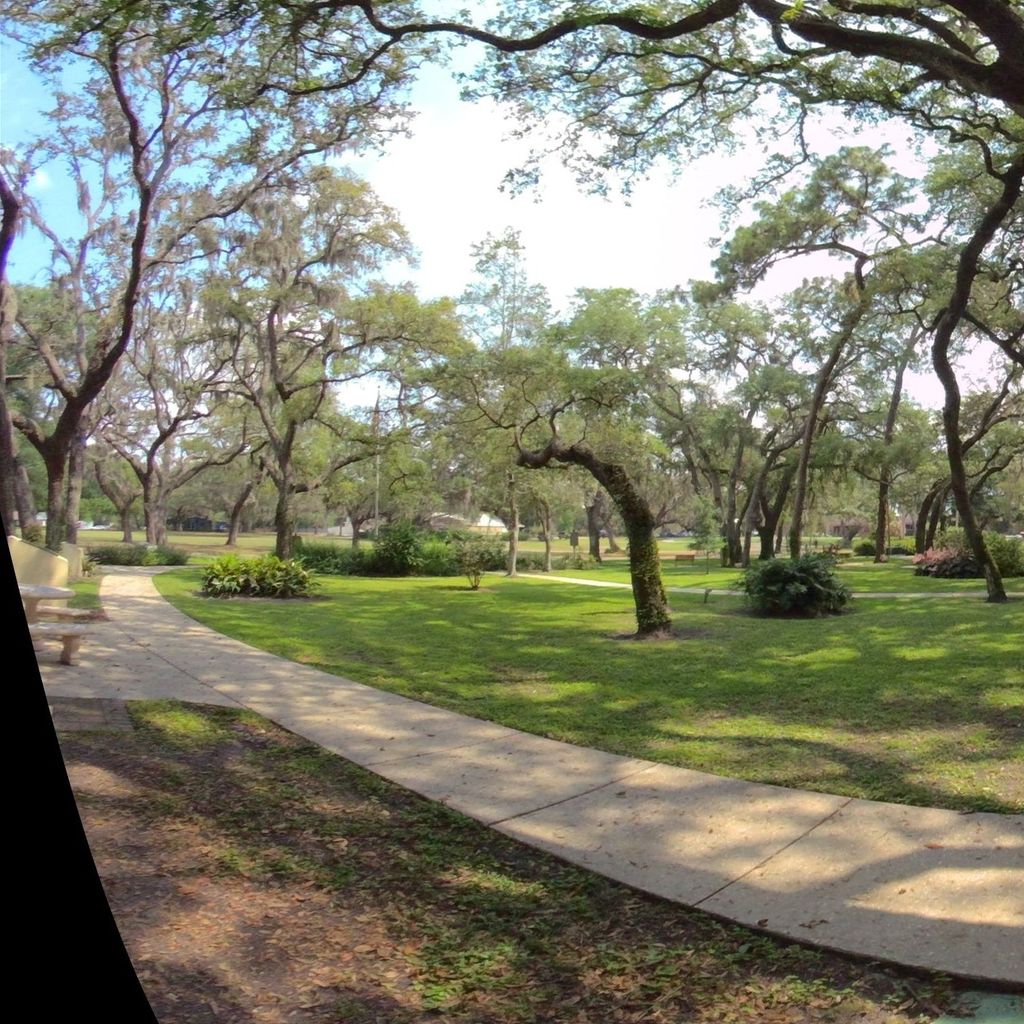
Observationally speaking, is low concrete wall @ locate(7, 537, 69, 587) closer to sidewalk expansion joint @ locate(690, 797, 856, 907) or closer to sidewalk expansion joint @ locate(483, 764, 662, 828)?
sidewalk expansion joint @ locate(483, 764, 662, 828)

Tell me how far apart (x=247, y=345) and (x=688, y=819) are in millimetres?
24814

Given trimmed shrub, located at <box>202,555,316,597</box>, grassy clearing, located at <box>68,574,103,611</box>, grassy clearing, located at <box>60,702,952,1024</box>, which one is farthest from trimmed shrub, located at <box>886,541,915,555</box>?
grassy clearing, located at <box>60,702,952,1024</box>

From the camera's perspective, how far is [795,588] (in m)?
14.5

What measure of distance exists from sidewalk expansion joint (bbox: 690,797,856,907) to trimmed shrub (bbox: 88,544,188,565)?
94.2ft

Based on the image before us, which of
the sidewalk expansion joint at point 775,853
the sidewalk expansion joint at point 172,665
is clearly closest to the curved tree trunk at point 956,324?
the sidewalk expansion joint at point 775,853

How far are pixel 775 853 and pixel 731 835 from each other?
0.28 meters

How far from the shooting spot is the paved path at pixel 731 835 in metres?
3.16

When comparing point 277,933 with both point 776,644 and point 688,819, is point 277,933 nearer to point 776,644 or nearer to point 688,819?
point 688,819

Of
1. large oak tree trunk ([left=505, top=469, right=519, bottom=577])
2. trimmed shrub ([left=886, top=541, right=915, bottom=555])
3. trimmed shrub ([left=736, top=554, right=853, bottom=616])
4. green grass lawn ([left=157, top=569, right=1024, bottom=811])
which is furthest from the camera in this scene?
trimmed shrub ([left=886, top=541, right=915, bottom=555])

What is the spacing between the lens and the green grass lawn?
17.7 feet

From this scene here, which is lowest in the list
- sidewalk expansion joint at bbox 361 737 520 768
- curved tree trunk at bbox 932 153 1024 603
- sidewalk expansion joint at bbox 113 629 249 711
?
sidewalk expansion joint at bbox 361 737 520 768

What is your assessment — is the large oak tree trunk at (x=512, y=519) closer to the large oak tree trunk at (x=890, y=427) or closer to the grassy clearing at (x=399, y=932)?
the large oak tree trunk at (x=890, y=427)

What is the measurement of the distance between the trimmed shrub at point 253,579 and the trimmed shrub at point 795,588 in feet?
32.7

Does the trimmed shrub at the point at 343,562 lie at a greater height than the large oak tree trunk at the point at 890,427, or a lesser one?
lesser
